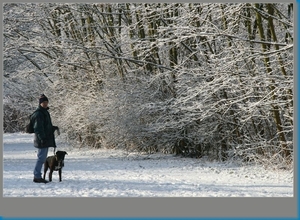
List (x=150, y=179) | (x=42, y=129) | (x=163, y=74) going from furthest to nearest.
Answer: (x=163, y=74), (x=150, y=179), (x=42, y=129)

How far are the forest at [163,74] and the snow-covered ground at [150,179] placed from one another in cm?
89

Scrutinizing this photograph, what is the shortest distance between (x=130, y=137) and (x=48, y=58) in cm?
586

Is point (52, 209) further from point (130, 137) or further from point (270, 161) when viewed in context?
point (130, 137)

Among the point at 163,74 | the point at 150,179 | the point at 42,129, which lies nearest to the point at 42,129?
the point at 42,129

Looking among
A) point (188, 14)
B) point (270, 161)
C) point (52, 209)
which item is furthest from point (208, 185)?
point (188, 14)

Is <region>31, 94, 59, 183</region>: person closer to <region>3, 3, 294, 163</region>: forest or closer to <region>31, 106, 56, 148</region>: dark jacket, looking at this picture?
<region>31, 106, 56, 148</region>: dark jacket

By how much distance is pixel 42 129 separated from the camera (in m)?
10.4

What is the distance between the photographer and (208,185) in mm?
10945

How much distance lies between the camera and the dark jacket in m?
10.4

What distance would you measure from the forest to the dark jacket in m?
4.62

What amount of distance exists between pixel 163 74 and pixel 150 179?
533 centimetres

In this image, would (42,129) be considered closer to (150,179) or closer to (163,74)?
(150,179)

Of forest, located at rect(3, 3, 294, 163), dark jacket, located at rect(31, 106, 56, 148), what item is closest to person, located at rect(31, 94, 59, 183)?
dark jacket, located at rect(31, 106, 56, 148)

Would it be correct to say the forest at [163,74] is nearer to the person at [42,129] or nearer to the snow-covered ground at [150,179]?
the snow-covered ground at [150,179]
